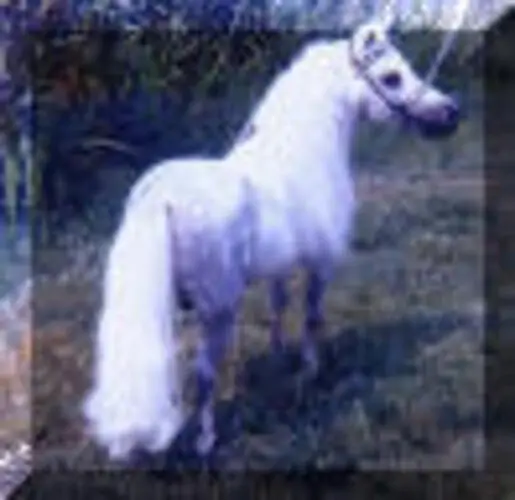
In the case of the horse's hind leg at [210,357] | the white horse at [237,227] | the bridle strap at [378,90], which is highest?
the bridle strap at [378,90]

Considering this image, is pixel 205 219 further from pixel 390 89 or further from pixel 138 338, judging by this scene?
pixel 390 89

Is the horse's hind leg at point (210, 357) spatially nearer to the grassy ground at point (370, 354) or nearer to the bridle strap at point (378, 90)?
the grassy ground at point (370, 354)

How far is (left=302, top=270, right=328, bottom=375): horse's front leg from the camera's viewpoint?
7602mm

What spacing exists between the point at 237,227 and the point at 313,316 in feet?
1.26

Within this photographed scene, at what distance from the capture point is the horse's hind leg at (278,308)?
24.9 feet

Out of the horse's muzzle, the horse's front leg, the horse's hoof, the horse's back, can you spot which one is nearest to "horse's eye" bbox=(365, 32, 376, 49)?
the horse's muzzle

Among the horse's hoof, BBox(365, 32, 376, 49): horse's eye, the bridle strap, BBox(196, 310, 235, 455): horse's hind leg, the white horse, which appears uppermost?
BBox(365, 32, 376, 49): horse's eye

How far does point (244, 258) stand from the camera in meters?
7.59

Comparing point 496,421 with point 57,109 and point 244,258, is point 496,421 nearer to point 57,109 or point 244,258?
point 244,258

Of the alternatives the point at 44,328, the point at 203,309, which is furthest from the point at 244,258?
the point at 44,328

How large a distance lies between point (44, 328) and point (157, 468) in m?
0.59

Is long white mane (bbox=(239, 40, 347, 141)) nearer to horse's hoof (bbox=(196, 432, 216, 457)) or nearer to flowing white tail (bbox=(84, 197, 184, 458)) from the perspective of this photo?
flowing white tail (bbox=(84, 197, 184, 458))

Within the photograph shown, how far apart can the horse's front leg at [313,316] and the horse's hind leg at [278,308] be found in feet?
0.24

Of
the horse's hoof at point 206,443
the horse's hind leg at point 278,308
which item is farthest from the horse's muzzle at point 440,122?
the horse's hoof at point 206,443
